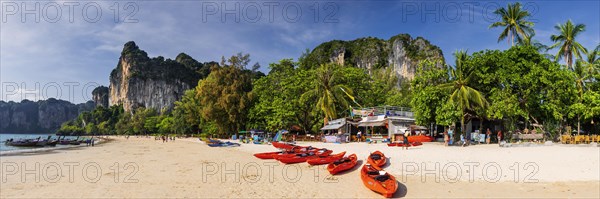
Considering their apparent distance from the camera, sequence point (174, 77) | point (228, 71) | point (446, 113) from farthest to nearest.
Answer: point (174, 77) → point (228, 71) → point (446, 113)

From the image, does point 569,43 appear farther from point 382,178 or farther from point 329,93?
point 382,178

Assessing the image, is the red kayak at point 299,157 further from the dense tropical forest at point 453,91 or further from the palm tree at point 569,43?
the palm tree at point 569,43

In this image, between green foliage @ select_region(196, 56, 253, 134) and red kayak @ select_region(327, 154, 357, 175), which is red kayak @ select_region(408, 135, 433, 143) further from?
green foliage @ select_region(196, 56, 253, 134)

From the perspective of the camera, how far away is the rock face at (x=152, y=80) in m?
146

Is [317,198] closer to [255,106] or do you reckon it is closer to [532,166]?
[532,166]

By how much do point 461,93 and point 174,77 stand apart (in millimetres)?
142894

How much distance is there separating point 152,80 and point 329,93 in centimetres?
13152

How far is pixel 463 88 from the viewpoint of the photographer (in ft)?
78.5

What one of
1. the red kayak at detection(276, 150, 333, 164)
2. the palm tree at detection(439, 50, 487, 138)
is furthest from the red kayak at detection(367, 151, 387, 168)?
the palm tree at detection(439, 50, 487, 138)

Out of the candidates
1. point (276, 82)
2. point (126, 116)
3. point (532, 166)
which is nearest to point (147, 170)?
point (532, 166)

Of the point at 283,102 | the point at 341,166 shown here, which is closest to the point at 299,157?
the point at 341,166

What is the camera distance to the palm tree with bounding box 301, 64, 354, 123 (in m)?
37.2

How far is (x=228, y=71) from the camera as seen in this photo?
48906 mm

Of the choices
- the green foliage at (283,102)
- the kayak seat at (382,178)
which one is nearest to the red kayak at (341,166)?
the kayak seat at (382,178)
